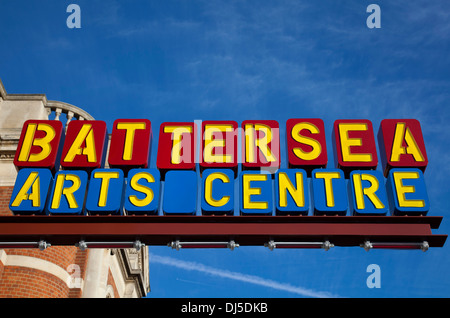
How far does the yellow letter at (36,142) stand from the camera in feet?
47.9

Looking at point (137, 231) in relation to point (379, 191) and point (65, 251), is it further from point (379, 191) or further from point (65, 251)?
point (379, 191)

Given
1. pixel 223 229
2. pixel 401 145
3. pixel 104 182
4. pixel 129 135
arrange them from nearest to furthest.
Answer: pixel 223 229
pixel 104 182
pixel 401 145
pixel 129 135

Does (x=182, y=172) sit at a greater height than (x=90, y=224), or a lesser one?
greater

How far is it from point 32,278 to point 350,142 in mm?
10481

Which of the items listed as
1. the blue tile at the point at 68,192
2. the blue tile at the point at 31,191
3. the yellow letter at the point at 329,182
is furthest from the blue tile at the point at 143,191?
the yellow letter at the point at 329,182

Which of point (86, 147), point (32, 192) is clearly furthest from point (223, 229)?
point (32, 192)

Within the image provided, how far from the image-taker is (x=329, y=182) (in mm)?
13984

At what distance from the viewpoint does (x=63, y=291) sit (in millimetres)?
15875

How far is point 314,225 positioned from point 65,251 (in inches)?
330

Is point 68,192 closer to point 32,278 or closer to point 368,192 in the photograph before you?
point 32,278

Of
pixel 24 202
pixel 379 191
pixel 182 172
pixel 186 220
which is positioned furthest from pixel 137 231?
pixel 379 191

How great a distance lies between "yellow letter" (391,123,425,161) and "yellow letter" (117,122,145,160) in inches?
303

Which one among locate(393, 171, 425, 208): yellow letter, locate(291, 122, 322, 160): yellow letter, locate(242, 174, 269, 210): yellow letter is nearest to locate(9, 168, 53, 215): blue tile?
locate(242, 174, 269, 210): yellow letter

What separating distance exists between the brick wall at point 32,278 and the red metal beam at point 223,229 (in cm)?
246
